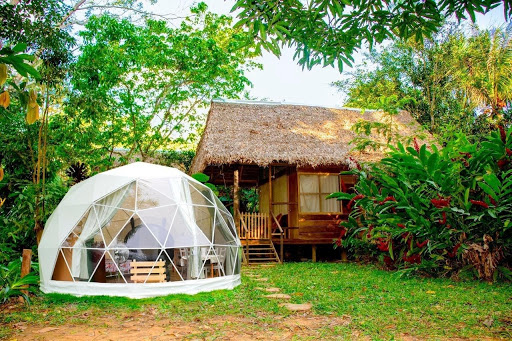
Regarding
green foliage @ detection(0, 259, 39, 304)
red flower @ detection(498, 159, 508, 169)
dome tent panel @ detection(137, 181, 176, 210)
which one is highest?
red flower @ detection(498, 159, 508, 169)

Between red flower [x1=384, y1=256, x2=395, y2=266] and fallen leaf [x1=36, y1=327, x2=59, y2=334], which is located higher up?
red flower [x1=384, y1=256, x2=395, y2=266]

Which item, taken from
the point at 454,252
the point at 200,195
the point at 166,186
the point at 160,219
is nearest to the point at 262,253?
the point at 200,195

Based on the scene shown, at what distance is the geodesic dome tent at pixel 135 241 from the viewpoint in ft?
18.2

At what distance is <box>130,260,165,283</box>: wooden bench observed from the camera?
217 inches

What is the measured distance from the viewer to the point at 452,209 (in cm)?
621

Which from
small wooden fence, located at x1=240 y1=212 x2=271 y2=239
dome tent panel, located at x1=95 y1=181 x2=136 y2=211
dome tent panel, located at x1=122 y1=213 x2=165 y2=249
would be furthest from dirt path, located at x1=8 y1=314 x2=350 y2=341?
small wooden fence, located at x1=240 y1=212 x2=271 y2=239

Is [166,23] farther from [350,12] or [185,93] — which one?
[350,12]

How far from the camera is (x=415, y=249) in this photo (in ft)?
22.6

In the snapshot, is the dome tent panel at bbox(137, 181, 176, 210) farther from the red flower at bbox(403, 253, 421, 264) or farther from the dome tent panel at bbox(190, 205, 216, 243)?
the red flower at bbox(403, 253, 421, 264)

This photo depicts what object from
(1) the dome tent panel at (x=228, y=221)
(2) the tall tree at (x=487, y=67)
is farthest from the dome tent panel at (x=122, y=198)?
(2) the tall tree at (x=487, y=67)

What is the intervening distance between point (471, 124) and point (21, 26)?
52.4ft

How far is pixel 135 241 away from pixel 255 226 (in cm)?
543

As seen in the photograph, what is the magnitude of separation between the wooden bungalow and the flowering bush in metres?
3.00

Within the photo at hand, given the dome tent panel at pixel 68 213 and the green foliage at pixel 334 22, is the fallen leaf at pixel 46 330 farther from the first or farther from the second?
the green foliage at pixel 334 22
